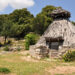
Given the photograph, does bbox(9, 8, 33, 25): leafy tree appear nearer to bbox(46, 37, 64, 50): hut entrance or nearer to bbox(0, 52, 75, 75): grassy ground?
bbox(46, 37, 64, 50): hut entrance

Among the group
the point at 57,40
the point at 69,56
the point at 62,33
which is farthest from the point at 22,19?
the point at 69,56

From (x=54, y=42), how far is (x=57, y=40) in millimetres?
856

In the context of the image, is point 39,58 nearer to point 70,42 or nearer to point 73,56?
point 73,56

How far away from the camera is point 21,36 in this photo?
44.4 meters

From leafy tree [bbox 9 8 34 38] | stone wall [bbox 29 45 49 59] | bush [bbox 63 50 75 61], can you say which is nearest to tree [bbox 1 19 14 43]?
leafy tree [bbox 9 8 34 38]

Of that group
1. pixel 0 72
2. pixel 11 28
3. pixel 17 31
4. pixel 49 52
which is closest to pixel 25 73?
pixel 0 72

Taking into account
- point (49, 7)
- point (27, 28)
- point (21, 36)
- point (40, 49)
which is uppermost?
point (49, 7)

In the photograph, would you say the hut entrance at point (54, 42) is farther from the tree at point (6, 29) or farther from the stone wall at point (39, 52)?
the tree at point (6, 29)

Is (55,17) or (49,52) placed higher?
(55,17)

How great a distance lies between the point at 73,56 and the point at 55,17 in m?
11.8

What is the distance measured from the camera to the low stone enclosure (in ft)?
57.2

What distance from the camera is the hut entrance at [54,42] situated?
19.7m

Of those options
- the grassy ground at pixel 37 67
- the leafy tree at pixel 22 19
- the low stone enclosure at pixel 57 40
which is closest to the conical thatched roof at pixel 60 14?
the low stone enclosure at pixel 57 40

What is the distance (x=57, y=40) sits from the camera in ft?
65.0
